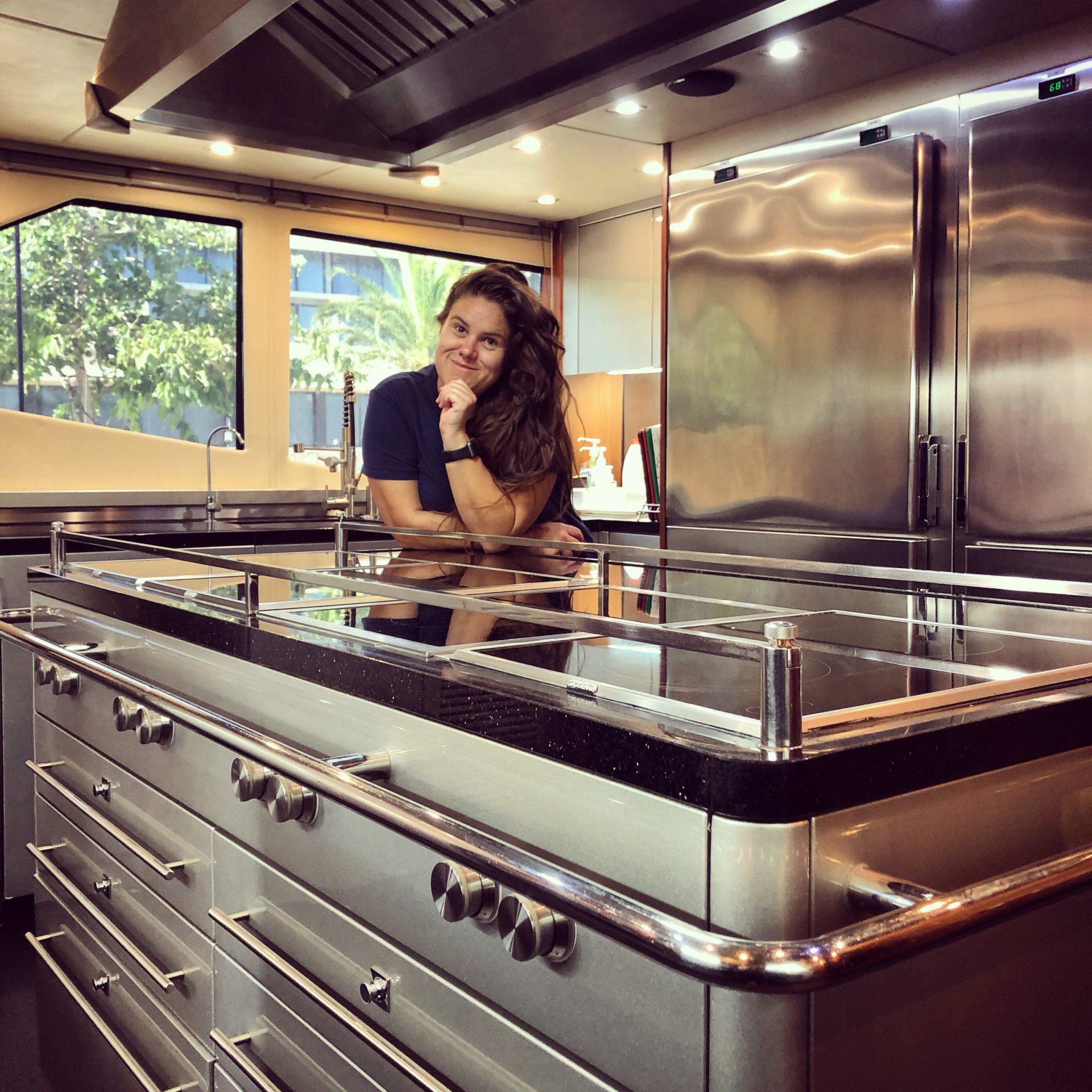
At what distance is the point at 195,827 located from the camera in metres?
1.39

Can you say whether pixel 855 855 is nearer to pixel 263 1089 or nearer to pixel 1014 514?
pixel 263 1089

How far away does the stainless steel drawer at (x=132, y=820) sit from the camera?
4.57ft

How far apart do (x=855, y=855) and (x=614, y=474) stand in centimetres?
468

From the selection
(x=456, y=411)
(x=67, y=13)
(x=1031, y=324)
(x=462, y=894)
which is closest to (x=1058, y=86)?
(x=1031, y=324)

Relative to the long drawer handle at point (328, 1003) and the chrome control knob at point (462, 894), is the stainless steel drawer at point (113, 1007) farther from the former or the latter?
the chrome control knob at point (462, 894)

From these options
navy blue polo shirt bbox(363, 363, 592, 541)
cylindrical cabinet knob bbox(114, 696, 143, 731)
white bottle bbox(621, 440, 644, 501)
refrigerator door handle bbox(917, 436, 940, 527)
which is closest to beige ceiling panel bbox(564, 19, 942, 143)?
refrigerator door handle bbox(917, 436, 940, 527)


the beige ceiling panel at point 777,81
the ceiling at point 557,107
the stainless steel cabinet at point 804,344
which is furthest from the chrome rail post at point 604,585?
the beige ceiling panel at point 777,81

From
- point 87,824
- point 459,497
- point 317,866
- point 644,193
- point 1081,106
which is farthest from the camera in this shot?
point 644,193

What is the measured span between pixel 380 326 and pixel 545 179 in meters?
1.44

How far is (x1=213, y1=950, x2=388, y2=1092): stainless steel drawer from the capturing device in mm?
1097

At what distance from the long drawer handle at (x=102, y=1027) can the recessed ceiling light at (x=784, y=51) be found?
105 inches

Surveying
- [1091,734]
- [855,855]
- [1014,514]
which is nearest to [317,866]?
[855,855]

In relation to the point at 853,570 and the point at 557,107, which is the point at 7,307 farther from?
Answer: the point at 853,570

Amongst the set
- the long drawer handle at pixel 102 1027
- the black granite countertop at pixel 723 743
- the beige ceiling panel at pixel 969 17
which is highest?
the beige ceiling panel at pixel 969 17
